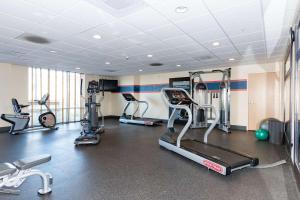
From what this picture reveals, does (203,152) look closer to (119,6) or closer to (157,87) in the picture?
(119,6)

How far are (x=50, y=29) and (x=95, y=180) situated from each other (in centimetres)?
276

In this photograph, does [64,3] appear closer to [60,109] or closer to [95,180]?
[95,180]

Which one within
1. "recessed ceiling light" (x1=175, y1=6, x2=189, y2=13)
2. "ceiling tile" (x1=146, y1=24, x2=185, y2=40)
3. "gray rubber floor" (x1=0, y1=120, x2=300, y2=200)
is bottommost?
"gray rubber floor" (x1=0, y1=120, x2=300, y2=200)

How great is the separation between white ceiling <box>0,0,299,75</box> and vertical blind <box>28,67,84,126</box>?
10.0ft

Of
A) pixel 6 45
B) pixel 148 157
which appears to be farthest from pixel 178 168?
pixel 6 45

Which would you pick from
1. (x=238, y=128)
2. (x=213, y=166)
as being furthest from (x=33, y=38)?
(x=238, y=128)

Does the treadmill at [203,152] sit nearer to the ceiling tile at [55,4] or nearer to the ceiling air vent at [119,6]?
the ceiling air vent at [119,6]

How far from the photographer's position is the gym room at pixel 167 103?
2504 mm

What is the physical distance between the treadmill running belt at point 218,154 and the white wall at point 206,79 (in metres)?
3.69

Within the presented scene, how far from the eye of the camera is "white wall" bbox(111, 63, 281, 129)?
6.77 metres

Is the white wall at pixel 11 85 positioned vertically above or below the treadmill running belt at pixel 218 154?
above

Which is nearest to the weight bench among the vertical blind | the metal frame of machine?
the metal frame of machine

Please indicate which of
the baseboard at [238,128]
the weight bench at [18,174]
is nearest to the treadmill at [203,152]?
the weight bench at [18,174]

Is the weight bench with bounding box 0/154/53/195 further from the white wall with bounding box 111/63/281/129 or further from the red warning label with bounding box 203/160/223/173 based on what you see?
the white wall with bounding box 111/63/281/129
